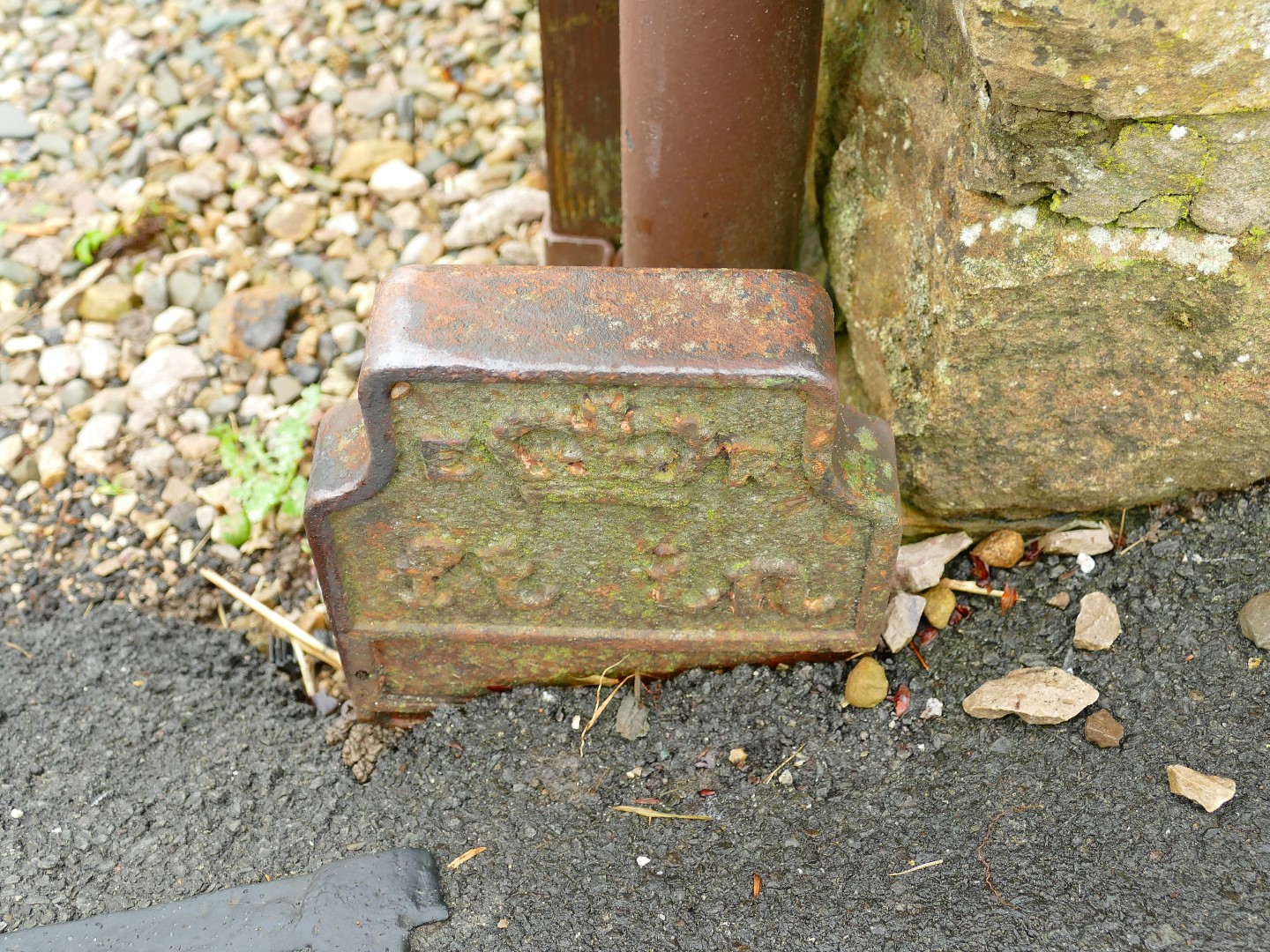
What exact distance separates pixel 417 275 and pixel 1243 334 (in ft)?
4.00

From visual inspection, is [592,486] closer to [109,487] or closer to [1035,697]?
[1035,697]

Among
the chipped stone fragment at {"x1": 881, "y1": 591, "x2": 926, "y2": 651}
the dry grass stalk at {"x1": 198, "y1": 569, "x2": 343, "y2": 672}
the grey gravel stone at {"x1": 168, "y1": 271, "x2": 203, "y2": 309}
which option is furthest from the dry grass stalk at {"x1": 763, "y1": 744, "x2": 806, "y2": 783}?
the grey gravel stone at {"x1": 168, "y1": 271, "x2": 203, "y2": 309}

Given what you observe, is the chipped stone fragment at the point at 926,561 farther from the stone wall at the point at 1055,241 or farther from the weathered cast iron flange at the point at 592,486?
the weathered cast iron flange at the point at 592,486

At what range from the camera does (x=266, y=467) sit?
2.44 metres

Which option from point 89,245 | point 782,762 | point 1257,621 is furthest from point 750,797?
point 89,245

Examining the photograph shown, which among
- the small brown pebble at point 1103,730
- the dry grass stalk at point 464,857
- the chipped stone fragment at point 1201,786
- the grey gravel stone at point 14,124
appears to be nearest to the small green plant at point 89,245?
the grey gravel stone at point 14,124

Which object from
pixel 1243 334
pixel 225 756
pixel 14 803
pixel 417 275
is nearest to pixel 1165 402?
pixel 1243 334

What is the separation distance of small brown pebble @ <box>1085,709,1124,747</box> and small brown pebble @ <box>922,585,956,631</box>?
0.29 meters

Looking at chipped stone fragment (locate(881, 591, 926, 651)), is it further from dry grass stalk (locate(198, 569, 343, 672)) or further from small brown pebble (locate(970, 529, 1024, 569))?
dry grass stalk (locate(198, 569, 343, 672))

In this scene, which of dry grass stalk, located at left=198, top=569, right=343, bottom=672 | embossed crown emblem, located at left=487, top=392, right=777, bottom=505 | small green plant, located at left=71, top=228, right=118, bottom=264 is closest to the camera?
embossed crown emblem, located at left=487, top=392, right=777, bottom=505

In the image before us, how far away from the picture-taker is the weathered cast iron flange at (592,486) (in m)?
1.50

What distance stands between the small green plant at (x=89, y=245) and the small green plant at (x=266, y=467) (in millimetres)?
788

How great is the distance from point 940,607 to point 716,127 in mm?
890

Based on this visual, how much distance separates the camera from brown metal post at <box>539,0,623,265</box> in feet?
7.55
